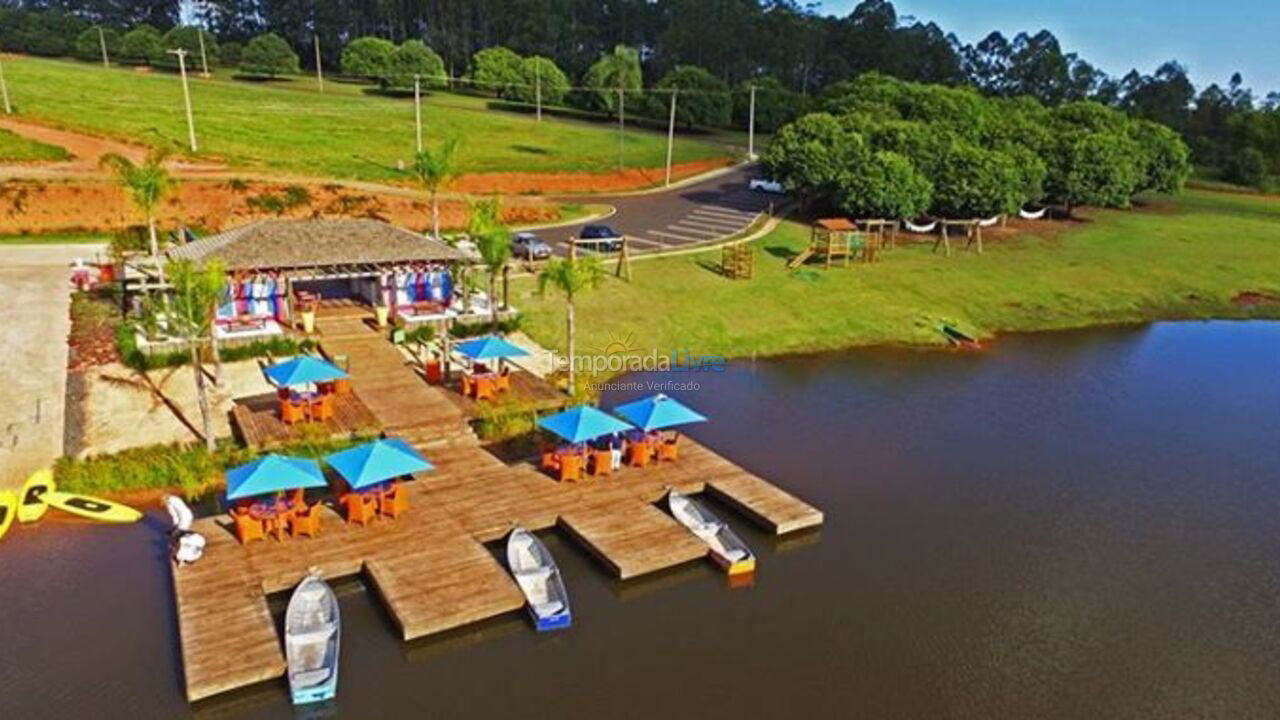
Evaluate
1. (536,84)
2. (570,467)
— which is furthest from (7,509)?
(536,84)

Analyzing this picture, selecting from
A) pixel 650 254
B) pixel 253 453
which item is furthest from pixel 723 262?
pixel 253 453

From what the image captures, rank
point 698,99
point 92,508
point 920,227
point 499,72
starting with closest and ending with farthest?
point 92,508
point 920,227
point 698,99
point 499,72

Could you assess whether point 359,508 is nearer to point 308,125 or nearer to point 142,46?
point 308,125

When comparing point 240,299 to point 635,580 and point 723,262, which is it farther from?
point 723,262

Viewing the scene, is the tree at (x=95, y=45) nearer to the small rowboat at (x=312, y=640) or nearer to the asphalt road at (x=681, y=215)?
the asphalt road at (x=681, y=215)

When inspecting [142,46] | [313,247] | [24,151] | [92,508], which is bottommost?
[92,508]

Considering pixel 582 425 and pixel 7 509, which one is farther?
pixel 582 425
